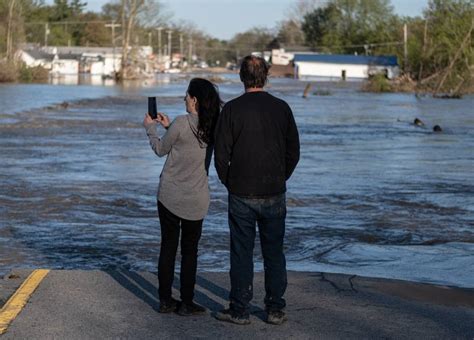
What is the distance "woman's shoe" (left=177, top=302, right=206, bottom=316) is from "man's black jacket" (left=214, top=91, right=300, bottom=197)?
0.93 m

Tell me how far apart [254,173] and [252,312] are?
3.68ft

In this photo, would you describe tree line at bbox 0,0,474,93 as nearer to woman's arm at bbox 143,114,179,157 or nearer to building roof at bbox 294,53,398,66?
building roof at bbox 294,53,398,66

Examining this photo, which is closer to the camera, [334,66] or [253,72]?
[253,72]

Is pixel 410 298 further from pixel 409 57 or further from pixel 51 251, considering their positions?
pixel 409 57

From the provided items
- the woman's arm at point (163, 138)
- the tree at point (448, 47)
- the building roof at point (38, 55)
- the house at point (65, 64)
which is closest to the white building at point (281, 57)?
the house at point (65, 64)

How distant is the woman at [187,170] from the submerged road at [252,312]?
16.8 inches

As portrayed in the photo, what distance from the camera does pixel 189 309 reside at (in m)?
7.64

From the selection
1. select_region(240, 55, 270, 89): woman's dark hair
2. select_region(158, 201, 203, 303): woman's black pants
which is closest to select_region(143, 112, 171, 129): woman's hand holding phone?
select_region(158, 201, 203, 303): woman's black pants

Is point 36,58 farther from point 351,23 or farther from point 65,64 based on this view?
point 351,23

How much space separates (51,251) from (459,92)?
6346 centimetres

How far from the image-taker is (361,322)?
24.6 feet

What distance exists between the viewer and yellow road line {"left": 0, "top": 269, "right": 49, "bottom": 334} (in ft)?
23.8

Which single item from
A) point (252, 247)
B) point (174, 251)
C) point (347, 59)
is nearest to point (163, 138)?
point (174, 251)

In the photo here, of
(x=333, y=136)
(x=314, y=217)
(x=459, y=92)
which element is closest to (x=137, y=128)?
(x=333, y=136)
